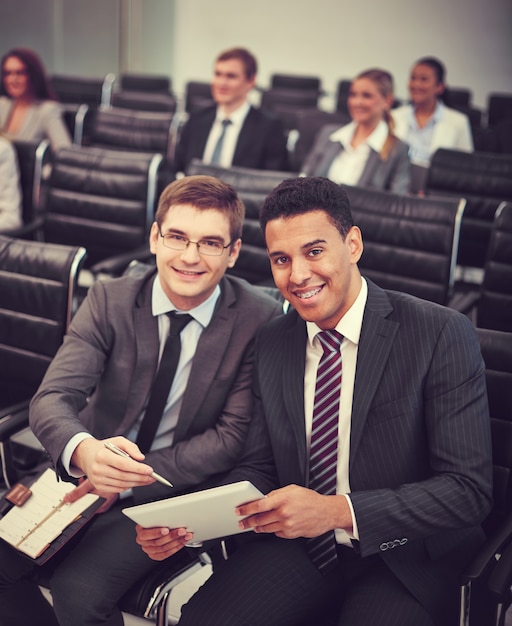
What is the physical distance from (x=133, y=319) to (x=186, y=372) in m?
0.18

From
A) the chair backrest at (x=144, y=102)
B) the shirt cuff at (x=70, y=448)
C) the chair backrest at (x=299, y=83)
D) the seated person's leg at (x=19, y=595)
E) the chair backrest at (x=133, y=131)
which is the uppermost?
the chair backrest at (x=299, y=83)

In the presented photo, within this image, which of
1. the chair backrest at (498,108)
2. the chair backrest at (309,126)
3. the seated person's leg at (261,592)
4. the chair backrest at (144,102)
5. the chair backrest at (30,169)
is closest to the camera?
the seated person's leg at (261,592)

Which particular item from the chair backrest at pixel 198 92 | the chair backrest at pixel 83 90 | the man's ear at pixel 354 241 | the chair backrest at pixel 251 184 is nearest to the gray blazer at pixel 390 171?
the chair backrest at pixel 251 184

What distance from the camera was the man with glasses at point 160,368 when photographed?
176 cm

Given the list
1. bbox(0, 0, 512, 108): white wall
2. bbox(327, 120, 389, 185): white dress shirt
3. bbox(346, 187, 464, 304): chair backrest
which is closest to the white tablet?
bbox(346, 187, 464, 304): chair backrest

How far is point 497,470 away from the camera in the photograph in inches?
66.9

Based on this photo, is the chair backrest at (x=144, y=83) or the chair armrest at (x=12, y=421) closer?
the chair armrest at (x=12, y=421)

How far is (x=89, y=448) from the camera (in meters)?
1.61

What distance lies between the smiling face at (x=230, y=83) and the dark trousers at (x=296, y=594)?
3.41 m

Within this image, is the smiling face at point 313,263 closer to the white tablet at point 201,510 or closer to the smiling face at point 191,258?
the smiling face at point 191,258

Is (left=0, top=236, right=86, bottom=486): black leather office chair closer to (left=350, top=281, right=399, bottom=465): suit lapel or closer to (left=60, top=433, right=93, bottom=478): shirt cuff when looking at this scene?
(left=60, top=433, right=93, bottom=478): shirt cuff

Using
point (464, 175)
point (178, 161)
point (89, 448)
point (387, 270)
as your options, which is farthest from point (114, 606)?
point (178, 161)

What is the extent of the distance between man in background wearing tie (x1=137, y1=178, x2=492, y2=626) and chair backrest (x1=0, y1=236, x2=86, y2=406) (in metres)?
0.76

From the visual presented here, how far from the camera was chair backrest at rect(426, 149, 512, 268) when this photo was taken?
10.8 feet
